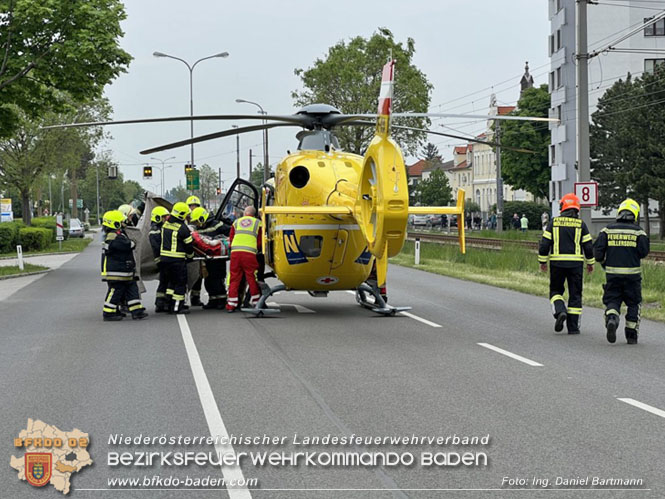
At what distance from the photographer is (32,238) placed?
44656mm

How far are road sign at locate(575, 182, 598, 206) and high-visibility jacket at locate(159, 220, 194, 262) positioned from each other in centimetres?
988

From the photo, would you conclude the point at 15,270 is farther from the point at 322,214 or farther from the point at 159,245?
the point at 322,214

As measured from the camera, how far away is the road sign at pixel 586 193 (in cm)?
2128

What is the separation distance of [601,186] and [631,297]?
49921 mm

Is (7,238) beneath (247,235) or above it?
beneath

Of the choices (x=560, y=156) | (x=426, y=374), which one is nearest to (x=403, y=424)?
(x=426, y=374)

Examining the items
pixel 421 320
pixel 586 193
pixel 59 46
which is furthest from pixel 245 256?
pixel 59 46

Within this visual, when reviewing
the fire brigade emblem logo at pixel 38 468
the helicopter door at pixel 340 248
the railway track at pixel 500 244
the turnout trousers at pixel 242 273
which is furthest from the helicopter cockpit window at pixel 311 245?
the railway track at pixel 500 244

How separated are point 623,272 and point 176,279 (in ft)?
24.2

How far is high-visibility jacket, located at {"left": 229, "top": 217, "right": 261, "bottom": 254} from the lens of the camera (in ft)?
52.4

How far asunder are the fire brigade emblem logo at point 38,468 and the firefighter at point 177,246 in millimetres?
8989

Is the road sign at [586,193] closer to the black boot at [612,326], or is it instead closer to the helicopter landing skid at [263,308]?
the helicopter landing skid at [263,308]

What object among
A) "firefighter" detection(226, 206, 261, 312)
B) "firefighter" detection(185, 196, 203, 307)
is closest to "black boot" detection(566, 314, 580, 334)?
"firefighter" detection(226, 206, 261, 312)

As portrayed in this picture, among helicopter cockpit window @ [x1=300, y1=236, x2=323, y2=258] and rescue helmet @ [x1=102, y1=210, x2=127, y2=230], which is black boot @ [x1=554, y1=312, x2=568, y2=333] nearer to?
helicopter cockpit window @ [x1=300, y1=236, x2=323, y2=258]
